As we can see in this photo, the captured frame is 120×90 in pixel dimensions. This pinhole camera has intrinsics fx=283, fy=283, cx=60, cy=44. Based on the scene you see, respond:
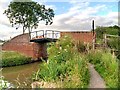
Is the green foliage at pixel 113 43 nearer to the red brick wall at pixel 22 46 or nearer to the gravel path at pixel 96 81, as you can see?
the gravel path at pixel 96 81

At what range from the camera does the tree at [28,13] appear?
36406mm

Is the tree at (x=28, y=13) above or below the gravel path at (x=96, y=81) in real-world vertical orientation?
above

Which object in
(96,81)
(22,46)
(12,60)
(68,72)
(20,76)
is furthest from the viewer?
(22,46)

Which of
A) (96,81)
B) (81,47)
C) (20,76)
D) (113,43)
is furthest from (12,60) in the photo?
(96,81)

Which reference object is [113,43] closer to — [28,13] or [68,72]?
[68,72]

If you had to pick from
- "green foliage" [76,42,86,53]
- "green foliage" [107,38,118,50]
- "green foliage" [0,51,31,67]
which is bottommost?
"green foliage" [0,51,31,67]

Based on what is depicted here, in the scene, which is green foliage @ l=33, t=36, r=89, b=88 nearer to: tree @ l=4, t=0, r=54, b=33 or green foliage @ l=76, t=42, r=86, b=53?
green foliage @ l=76, t=42, r=86, b=53

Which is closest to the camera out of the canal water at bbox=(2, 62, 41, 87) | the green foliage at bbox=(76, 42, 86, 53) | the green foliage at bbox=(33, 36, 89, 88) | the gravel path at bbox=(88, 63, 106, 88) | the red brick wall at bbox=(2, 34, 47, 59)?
the green foliage at bbox=(33, 36, 89, 88)

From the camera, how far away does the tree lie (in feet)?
119

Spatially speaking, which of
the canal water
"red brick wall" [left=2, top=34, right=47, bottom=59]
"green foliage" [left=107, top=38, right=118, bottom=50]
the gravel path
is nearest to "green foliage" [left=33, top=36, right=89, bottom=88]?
the gravel path

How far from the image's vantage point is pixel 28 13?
36.5 meters

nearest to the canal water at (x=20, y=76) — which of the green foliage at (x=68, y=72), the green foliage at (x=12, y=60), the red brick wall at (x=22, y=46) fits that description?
the green foliage at (x=68, y=72)

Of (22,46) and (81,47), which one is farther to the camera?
(22,46)

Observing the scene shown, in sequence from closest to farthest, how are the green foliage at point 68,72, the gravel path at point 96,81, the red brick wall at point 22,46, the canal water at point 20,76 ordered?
the green foliage at point 68,72 → the gravel path at point 96,81 → the canal water at point 20,76 → the red brick wall at point 22,46
